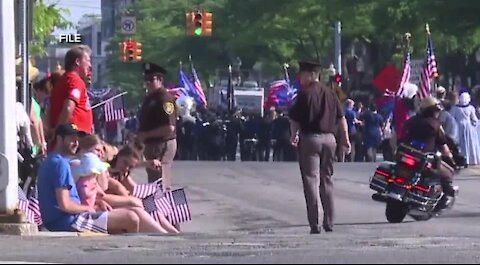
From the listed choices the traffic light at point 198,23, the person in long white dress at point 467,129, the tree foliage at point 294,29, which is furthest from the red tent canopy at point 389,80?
the person in long white dress at point 467,129

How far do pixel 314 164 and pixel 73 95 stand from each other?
251 centimetres

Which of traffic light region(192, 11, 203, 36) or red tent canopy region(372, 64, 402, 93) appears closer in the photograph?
red tent canopy region(372, 64, 402, 93)

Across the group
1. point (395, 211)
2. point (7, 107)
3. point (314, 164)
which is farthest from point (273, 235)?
point (395, 211)

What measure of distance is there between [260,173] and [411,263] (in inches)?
638

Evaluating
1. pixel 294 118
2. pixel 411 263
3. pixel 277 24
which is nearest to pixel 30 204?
pixel 294 118

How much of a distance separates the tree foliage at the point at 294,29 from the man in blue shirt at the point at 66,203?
1134 inches

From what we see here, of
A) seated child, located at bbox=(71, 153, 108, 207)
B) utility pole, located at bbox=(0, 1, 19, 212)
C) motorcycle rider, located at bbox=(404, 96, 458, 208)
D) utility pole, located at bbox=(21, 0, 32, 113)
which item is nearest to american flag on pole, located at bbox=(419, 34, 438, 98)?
motorcycle rider, located at bbox=(404, 96, 458, 208)

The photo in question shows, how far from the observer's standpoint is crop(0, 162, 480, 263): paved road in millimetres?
10242

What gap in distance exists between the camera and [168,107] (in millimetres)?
14852

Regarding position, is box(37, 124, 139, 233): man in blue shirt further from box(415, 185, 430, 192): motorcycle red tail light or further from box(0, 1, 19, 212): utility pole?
box(415, 185, 430, 192): motorcycle red tail light

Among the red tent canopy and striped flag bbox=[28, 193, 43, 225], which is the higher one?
the red tent canopy

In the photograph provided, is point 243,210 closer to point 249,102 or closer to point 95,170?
point 95,170

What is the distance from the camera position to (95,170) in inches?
508

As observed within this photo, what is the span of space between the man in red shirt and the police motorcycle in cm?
441
